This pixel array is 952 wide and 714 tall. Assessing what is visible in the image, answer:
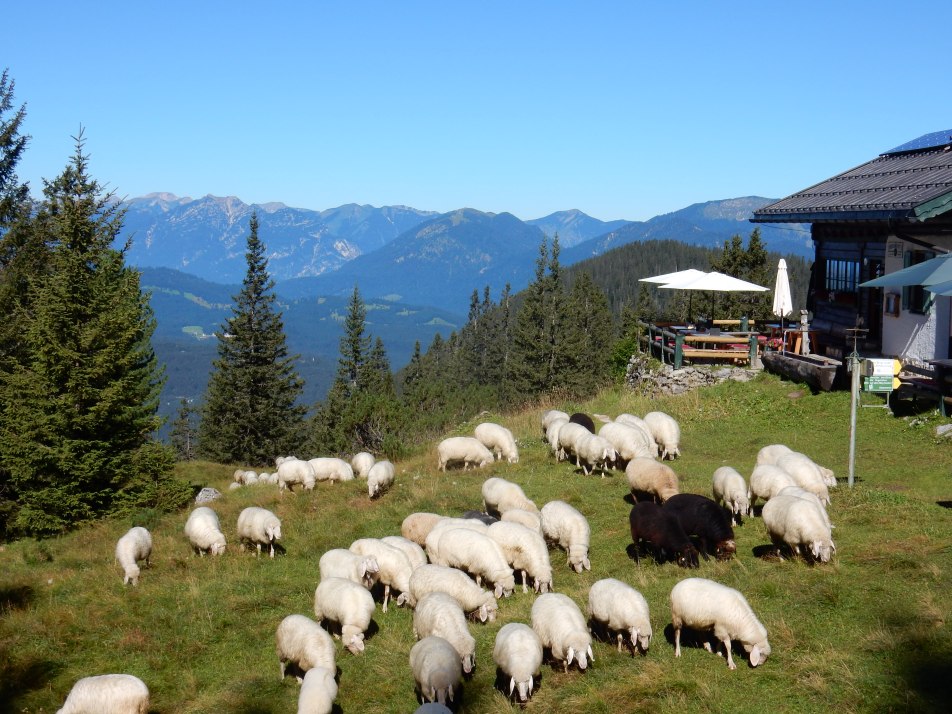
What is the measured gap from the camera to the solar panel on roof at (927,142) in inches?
1039

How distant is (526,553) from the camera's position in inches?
450

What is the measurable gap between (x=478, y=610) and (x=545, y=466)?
28.1 ft

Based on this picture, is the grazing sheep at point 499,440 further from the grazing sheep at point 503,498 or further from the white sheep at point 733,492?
the white sheep at point 733,492

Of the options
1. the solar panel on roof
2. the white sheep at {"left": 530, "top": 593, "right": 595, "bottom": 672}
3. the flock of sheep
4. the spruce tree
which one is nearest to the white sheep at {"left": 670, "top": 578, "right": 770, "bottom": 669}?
the flock of sheep

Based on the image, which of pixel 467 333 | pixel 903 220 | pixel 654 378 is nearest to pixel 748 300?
pixel 654 378

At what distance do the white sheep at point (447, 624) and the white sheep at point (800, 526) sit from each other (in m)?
4.62

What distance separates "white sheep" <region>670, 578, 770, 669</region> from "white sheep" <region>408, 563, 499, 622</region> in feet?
8.19

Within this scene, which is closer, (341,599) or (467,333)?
(341,599)

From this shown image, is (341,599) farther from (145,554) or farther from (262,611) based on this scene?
(145,554)

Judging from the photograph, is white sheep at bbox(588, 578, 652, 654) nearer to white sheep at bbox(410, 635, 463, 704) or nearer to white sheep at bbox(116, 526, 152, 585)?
white sheep at bbox(410, 635, 463, 704)

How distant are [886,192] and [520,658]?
2156cm

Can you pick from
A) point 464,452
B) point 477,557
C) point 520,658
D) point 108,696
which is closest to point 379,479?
point 464,452

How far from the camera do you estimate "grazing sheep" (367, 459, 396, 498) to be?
17.6 metres

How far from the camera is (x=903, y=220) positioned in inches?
859
